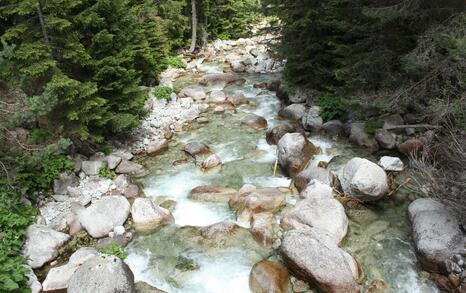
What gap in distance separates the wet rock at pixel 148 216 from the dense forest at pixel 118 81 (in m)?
2.21

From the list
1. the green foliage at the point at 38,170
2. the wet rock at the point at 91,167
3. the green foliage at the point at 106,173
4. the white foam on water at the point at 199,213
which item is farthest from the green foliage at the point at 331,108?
the green foliage at the point at 38,170

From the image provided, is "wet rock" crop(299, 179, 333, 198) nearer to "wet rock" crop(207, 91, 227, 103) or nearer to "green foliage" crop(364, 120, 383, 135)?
"green foliage" crop(364, 120, 383, 135)

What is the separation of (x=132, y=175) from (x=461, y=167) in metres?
8.38

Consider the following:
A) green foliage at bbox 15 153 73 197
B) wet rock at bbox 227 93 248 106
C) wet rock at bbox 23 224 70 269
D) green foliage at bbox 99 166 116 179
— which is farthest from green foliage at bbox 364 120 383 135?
wet rock at bbox 23 224 70 269

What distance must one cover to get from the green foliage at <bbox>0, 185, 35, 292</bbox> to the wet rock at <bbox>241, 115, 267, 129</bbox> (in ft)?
25.5

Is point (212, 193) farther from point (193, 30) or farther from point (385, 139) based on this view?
point (193, 30)

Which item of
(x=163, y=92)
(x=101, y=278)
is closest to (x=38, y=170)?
(x=101, y=278)

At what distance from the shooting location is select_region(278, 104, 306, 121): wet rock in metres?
13.9

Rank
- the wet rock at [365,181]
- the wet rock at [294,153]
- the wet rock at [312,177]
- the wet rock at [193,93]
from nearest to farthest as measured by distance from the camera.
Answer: the wet rock at [365,181]
the wet rock at [312,177]
the wet rock at [294,153]
the wet rock at [193,93]

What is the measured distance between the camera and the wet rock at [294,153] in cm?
1059

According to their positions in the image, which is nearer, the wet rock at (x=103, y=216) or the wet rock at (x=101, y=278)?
the wet rock at (x=101, y=278)

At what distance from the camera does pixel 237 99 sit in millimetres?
16469

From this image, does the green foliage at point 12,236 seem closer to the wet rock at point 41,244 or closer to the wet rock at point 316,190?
the wet rock at point 41,244

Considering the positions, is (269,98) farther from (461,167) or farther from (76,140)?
(461,167)
